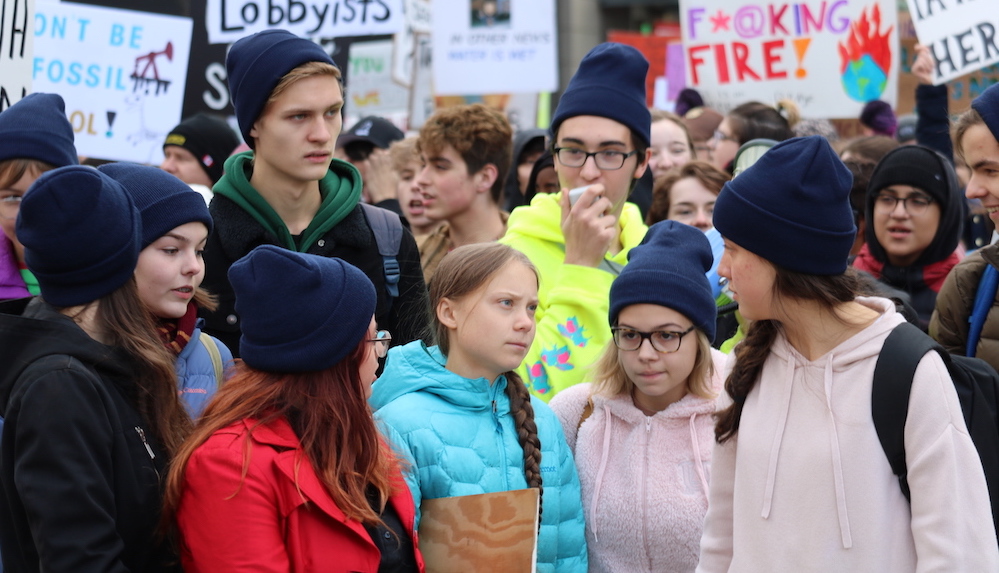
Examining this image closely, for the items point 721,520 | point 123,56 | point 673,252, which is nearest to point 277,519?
point 721,520

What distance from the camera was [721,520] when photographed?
284cm

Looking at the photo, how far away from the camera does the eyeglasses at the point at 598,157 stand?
13.8ft

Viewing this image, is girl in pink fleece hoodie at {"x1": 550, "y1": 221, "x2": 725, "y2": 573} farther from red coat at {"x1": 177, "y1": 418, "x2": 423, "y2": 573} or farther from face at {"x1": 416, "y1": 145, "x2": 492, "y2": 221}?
face at {"x1": 416, "y1": 145, "x2": 492, "y2": 221}

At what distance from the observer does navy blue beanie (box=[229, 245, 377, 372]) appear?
8.63 feet

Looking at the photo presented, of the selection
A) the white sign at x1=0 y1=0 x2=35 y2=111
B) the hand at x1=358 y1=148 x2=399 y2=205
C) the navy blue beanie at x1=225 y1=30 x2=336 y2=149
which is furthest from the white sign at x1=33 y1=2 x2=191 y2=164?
the navy blue beanie at x1=225 y1=30 x2=336 y2=149

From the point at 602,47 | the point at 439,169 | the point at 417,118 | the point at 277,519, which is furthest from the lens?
the point at 417,118

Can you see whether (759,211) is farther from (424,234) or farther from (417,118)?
(417,118)

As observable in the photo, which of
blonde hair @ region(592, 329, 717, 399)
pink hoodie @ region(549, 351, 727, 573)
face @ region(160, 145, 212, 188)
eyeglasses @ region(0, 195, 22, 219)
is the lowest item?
pink hoodie @ region(549, 351, 727, 573)

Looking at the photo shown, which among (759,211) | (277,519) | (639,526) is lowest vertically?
(639,526)

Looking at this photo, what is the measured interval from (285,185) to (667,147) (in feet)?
11.0

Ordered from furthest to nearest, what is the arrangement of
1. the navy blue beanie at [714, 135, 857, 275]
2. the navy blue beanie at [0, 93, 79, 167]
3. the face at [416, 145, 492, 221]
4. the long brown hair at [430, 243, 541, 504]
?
the face at [416, 145, 492, 221], the navy blue beanie at [0, 93, 79, 167], the long brown hair at [430, 243, 541, 504], the navy blue beanie at [714, 135, 857, 275]

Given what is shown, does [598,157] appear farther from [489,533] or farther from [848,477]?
[848,477]

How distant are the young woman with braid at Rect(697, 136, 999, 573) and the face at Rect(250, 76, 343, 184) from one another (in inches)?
56.8

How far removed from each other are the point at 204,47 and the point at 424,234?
229cm
